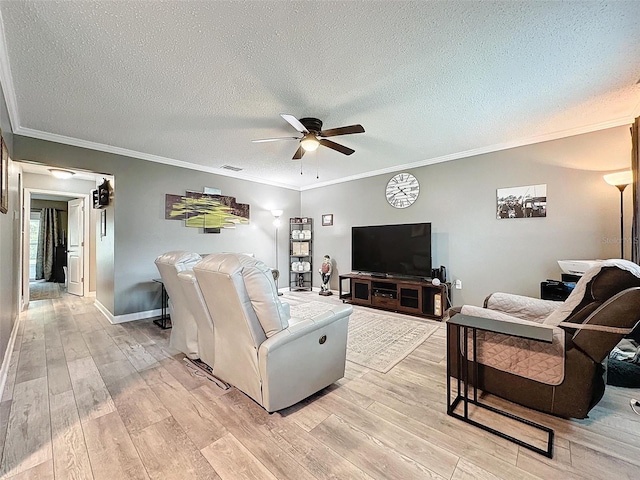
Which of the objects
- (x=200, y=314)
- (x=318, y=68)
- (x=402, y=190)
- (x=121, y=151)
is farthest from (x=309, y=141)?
(x=121, y=151)

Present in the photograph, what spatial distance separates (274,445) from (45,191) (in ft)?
21.4

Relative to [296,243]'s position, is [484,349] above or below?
below

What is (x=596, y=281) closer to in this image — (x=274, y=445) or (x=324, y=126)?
(x=274, y=445)

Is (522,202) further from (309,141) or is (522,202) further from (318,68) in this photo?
(318,68)

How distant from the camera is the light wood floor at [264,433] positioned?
1.36 metres

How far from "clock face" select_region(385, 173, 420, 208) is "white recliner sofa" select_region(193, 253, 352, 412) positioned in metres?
3.31

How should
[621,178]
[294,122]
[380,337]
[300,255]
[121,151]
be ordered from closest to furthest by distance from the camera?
[294,122], [621,178], [380,337], [121,151], [300,255]

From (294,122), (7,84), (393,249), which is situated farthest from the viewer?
(393,249)

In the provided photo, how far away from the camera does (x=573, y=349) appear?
1640mm

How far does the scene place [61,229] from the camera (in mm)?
7773

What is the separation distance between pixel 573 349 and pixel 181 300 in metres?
2.98

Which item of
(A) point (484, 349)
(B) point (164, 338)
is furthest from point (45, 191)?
(A) point (484, 349)

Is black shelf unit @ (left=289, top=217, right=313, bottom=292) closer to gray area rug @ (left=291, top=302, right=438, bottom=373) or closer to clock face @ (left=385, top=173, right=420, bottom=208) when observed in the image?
gray area rug @ (left=291, top=302, right=438, bottom=373)

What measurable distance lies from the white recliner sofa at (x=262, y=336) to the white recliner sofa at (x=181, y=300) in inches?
21.4
